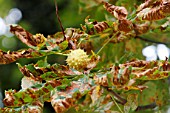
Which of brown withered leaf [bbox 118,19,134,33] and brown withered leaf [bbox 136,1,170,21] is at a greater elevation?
brown withered leaf [bbox 136,1,170,21]

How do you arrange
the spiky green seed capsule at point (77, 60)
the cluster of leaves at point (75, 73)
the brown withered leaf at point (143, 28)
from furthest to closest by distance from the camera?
the brown withered leaf at point (143, 28) → the spiky green seed capsule at point (77, 60) → the cluster of leaves at point (75, 73)

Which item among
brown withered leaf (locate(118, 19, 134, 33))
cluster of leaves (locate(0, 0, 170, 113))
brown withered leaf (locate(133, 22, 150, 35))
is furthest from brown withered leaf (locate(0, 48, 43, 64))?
brown withered leaf (locate(133, 22, 150, 35))

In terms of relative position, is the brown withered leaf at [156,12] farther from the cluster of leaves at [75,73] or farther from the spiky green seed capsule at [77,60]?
the spiky green seed capsule at [77,60]

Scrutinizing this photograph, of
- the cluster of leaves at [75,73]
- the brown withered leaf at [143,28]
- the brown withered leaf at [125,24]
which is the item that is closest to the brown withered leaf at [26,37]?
the cluster of leaves at [75,73]

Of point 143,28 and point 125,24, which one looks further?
point 143,28

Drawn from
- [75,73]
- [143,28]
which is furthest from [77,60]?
[143,28]

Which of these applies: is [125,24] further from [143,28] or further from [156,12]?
[143,28]

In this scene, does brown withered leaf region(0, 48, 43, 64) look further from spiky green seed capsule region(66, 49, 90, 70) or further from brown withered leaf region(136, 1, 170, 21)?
brown withered leaf region(136, 1, 170, 21)

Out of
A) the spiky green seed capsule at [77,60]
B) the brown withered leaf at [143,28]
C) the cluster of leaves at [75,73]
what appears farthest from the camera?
the brown withered leaf at [143,28]

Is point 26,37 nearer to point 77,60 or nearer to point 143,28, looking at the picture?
point 77,60
